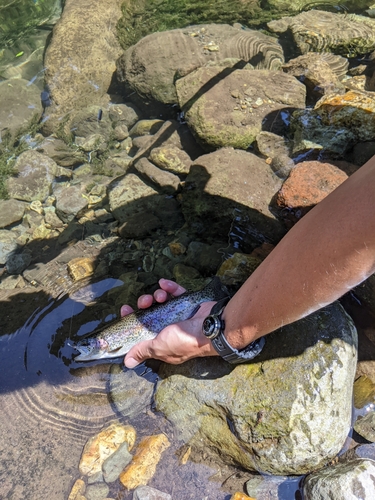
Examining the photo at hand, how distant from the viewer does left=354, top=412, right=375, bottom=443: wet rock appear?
2.80 m

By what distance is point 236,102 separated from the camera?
501 cm

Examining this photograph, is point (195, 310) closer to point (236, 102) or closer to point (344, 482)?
point (344, 482)

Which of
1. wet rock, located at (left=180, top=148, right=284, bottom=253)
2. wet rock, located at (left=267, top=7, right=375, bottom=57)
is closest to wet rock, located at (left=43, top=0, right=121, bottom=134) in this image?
wet rock, located at (left=180, top=148, right=284, bottom=253)

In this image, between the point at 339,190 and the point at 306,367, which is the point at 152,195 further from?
the point at 339,190

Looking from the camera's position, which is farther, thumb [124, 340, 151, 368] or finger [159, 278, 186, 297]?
finger [159, 278, 186, 297]

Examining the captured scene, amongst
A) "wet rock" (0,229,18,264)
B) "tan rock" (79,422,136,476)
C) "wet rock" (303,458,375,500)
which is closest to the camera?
"wet rock" (303,458,375,500)

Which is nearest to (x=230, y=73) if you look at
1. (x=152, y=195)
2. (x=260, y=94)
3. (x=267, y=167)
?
(x=260, y=94)

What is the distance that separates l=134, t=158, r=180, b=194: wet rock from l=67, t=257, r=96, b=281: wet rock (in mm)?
1319

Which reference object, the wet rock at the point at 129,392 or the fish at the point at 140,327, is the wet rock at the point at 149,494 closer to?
the wet rock at the point at 129,392

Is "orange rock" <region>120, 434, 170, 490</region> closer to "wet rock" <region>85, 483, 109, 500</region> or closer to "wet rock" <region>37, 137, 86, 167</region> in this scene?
"wet rock" <region>85, 483, 109, 500</region>

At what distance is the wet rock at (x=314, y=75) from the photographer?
5.26 m

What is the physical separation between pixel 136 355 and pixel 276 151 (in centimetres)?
302

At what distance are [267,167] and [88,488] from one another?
367 centimetres

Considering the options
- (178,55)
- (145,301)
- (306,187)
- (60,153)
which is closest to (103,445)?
(145,301)
